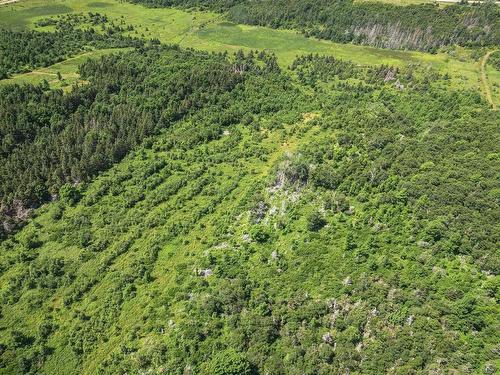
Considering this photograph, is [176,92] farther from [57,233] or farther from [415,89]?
[415,89]

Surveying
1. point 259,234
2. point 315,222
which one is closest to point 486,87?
point 315,222

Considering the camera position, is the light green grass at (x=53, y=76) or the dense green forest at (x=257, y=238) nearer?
the dense green forest at (x=257, y=238)

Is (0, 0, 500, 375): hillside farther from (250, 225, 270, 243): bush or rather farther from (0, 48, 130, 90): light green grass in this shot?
(0, 48, 130, 90): light green grass

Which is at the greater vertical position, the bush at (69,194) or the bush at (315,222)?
the bush at (315,222)

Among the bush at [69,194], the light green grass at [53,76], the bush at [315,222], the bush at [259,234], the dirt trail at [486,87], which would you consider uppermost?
the dirt trail at [486,87]

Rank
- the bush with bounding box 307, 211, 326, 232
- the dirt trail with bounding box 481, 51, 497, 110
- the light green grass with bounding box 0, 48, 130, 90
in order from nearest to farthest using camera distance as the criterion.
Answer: the bush with bounding box 307, 211, 326, 232 < the dirt trail with bounding box 481, 51, 497, 110 < the light green grass with bounding box 0, 48, 130, 90

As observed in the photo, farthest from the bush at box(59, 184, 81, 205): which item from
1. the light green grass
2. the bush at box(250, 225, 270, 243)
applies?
the light green grass

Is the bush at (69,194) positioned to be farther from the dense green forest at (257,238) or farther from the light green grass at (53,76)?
the light green grass at (53,76)

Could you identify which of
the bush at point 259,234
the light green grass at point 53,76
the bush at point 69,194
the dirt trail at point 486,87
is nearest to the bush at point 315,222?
the bush at point 259,234
